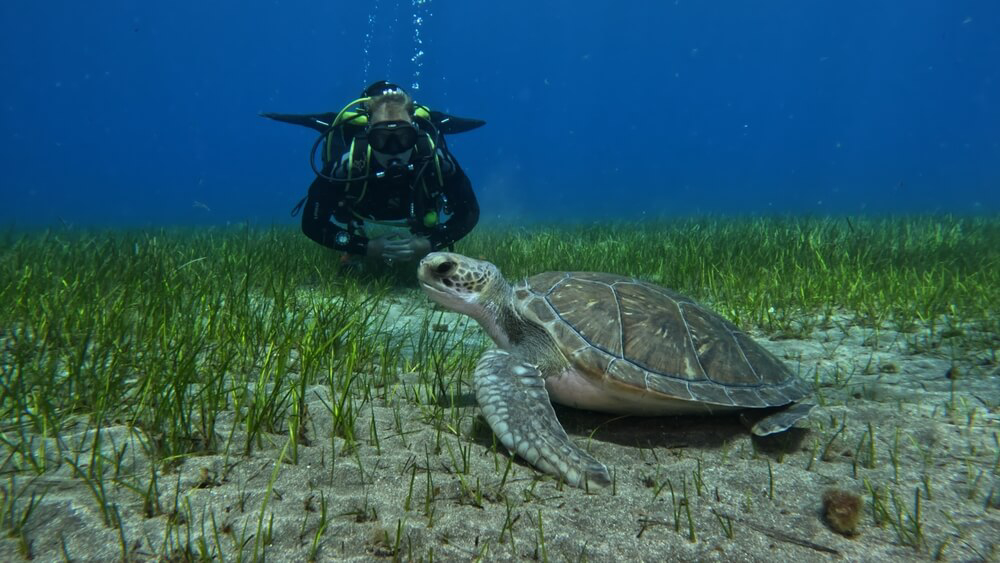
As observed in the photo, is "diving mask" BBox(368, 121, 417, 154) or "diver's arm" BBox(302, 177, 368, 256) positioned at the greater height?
"diving mask" BBox(368, 121, 417, 154)

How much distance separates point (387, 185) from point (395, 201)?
0.24m

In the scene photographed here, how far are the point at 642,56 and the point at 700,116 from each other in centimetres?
3108

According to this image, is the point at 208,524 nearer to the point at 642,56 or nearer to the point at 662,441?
the point at 662,441

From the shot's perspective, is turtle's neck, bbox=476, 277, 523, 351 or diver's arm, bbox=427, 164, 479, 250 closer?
turtle's neck, bbox=476, 277, 523, 351

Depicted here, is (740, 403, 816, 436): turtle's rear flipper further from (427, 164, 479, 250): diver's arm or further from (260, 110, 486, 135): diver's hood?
(260, 110, 486, 135): diver's hood

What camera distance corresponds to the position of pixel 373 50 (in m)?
119

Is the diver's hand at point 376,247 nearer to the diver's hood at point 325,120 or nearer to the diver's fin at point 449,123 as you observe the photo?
the diver's hood at point 325,120

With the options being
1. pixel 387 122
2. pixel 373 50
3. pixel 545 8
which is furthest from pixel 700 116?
pixel 387 122

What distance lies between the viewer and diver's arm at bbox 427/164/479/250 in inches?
249

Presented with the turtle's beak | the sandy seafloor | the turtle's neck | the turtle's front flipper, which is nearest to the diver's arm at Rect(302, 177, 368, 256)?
the turtle's beak

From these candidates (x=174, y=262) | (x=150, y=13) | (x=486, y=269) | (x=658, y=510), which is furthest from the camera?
(x=150, y=13)

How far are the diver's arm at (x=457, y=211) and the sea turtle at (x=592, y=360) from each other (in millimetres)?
3216

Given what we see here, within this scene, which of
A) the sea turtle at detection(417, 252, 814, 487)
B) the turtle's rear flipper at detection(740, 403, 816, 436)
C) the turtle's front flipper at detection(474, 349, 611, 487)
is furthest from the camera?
the turtle's rear flipper at detection(740, 403, 816, 436)

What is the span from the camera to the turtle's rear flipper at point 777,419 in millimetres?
2363
